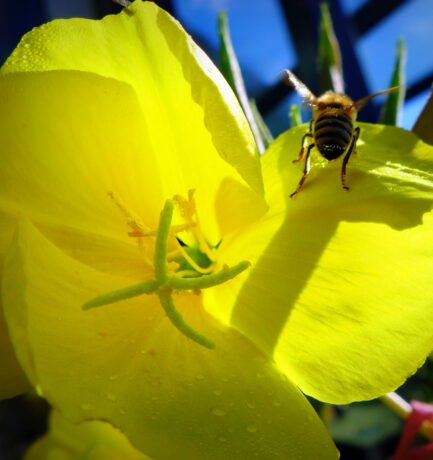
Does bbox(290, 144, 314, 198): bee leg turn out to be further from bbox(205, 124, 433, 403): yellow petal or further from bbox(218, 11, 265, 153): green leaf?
bbox(218, 11, 265, 153): green leaf

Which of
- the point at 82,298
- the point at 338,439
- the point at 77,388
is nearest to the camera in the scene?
the point at 77,388

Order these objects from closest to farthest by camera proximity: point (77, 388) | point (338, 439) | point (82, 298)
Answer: point (77, 388)
point (82, 298)
point (338, 439)

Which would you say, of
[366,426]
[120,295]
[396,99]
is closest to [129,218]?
[120,295]

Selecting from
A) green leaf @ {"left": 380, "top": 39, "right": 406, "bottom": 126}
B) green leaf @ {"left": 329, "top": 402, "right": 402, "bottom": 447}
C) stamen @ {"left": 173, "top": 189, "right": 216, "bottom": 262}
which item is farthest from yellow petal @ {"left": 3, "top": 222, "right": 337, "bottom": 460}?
green leaf @ {"left": 329, "top": 402, "right": 402, "bottom": 447}

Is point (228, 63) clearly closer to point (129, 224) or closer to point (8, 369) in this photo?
point (129, 224)

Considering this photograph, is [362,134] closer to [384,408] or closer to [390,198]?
[390,198]

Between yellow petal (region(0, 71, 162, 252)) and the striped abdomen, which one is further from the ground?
yellow petal (region(0, 71, 162, 252))

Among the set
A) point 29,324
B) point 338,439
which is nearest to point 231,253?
point 29,324
